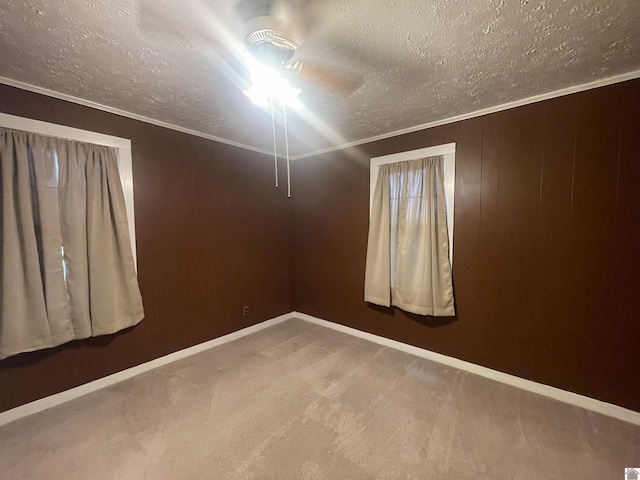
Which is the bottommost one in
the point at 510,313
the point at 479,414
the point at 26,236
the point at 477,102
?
the point at 479,414

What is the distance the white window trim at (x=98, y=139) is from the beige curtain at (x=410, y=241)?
2315 mm

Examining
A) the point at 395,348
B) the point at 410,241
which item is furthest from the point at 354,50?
the point at 395,348

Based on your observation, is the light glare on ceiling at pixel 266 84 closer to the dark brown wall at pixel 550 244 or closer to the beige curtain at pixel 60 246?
the beige curtain at pixel 60 246

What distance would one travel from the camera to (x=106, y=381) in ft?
7.22

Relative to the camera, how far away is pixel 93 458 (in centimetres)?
151

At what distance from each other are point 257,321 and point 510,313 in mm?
2704

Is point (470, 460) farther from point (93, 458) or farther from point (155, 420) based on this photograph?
point (93, 458)

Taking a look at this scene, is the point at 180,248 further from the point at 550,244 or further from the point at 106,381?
the point at 550,244

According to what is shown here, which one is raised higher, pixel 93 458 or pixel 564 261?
pixel 564 261

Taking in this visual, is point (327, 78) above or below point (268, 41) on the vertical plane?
above

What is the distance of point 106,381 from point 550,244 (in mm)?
3750

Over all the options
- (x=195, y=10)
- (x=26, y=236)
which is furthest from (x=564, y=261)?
(x=26, y=236)

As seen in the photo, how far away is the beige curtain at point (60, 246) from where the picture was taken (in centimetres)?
174

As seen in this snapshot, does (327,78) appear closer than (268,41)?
No
